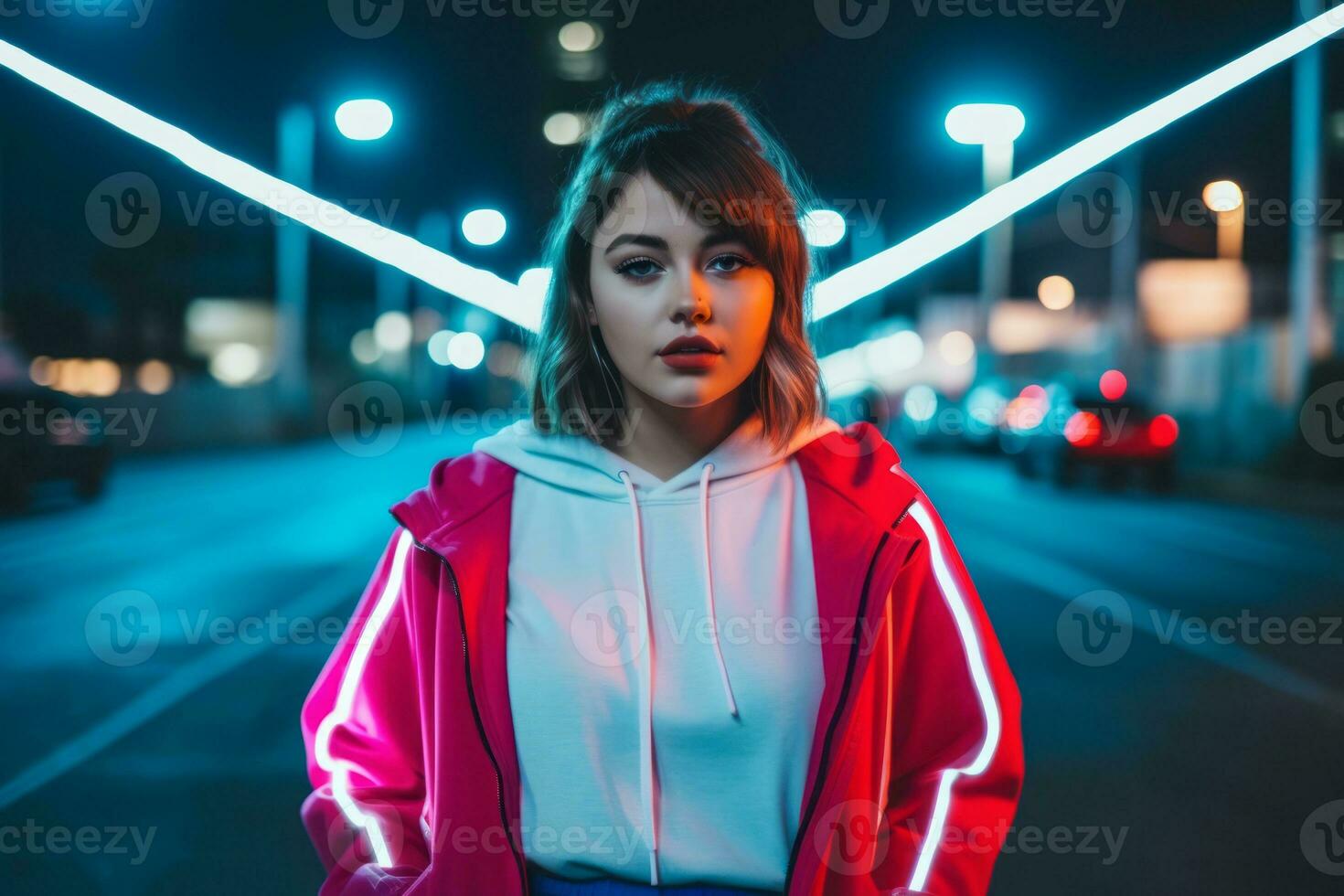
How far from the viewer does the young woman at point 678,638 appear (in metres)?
1.81

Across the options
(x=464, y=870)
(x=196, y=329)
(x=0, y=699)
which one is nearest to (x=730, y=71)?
(x=464, y=870)

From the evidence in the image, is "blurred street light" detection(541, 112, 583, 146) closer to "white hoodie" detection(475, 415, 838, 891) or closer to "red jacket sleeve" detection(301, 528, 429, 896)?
"white hoodie" detection(475, 415, 838, 891)

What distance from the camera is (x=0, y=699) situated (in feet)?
22.7

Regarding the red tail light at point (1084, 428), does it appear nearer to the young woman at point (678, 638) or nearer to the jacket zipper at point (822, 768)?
the young woman at point (678, 638)

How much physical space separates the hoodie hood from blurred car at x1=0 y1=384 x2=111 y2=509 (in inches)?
605

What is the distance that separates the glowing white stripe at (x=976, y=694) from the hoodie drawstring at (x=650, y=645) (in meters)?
0.31

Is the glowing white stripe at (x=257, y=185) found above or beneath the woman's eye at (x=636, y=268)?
above

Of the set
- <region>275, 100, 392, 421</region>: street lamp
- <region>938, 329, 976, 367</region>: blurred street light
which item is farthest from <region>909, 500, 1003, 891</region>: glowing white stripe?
<region>938, 329, 976, 367</region>: blurred street light

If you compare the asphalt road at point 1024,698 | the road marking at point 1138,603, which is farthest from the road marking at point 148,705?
the road marking at point 1138,603

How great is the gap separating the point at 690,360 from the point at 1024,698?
206 inches

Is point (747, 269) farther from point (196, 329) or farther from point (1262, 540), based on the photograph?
point (196, 329)

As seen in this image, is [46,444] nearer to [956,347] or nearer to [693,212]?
[693,212]

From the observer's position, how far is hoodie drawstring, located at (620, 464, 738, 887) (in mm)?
1824

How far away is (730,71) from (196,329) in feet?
186
